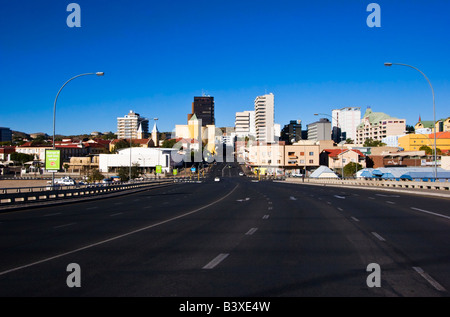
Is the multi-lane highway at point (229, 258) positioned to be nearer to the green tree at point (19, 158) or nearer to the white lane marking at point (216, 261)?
the white lane marking at point (216, 261)

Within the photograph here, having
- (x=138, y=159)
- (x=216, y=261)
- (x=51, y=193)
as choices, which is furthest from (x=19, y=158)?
(x=216, y=261)

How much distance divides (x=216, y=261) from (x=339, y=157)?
452 feet

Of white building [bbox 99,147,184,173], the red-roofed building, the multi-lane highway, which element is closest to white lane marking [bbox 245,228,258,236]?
the multi-lane highway

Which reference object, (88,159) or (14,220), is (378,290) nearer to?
(14,220)

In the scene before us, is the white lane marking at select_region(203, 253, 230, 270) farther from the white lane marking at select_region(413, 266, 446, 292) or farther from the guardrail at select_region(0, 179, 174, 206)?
the guardrail at select_region(0, 179, 174, 206)

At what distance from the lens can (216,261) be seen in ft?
33.6

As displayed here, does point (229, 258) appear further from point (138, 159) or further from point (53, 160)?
point (138, 159)

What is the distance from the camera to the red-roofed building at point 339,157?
13800 cm

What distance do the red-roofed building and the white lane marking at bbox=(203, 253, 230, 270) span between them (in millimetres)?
119875

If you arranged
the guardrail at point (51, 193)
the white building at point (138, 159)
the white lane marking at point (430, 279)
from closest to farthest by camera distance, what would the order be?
the white lane marking at point (430, 279) → the guardrail at point (51, 193) → the white building at point (138, 159)

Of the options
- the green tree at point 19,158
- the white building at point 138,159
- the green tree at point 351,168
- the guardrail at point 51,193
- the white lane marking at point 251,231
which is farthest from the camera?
the green tree at point 19,158

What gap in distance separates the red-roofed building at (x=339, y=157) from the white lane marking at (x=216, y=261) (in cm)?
11988

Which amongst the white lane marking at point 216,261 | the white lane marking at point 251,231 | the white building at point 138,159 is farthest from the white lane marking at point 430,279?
the white building at point 138,159
